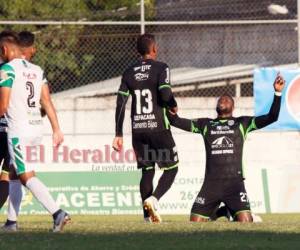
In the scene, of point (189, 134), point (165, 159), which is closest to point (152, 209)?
point (165, 159)

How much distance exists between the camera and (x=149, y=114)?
14.1m

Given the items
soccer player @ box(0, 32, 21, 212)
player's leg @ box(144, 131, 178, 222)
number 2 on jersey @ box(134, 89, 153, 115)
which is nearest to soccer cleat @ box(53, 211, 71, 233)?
soccer player @ box(0, 32, 21, 212)

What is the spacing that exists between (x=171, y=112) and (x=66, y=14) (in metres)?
11.1

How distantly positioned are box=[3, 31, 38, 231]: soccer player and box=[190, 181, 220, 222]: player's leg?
107 inches

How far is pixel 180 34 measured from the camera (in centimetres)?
2667

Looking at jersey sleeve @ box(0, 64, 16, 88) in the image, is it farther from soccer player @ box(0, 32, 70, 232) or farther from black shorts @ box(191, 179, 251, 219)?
black shorts @ box(191, 179, 251, 219)

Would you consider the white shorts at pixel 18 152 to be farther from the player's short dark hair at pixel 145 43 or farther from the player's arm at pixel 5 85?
the player's short dark hair at pixel 145 43

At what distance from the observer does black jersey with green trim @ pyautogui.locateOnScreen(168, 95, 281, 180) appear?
14.5 meters

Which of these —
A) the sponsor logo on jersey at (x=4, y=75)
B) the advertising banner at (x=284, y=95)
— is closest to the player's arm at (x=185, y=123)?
the sponsor logo on jersey at (x=4, y=75)

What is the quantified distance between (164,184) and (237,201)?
940 mm

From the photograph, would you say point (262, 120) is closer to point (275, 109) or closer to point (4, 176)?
point (275, 109)

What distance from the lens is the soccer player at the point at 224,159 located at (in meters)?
14.3

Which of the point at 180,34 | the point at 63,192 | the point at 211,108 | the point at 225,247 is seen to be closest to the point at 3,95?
the point at 225,247

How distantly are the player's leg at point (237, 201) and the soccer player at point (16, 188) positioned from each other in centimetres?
293
